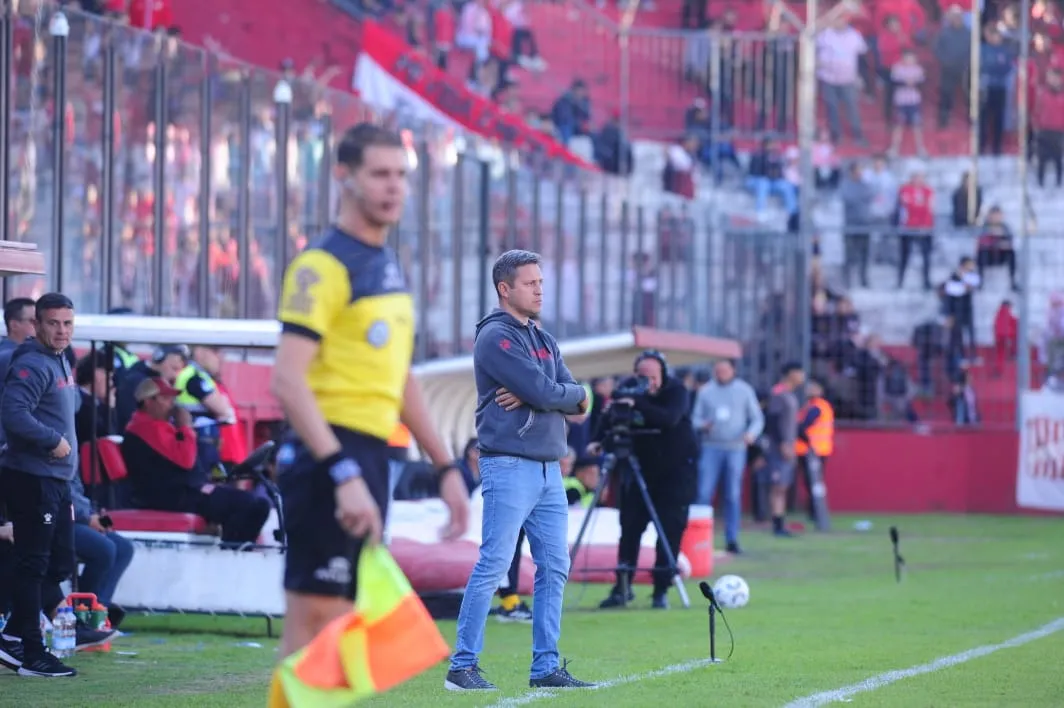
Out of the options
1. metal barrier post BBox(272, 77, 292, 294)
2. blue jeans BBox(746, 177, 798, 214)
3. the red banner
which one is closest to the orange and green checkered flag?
metal barrier post BBox(272, 77, 292, 294)

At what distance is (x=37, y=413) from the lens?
971 centimetres

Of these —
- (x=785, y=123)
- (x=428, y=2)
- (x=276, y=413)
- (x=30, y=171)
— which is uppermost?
(x=428, y=2)

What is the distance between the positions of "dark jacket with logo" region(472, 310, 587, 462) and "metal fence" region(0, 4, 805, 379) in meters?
5.33

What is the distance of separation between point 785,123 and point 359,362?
27.2 metres

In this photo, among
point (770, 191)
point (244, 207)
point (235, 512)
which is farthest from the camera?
point (770, 191)

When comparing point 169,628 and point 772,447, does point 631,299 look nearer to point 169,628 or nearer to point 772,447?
point 772,447

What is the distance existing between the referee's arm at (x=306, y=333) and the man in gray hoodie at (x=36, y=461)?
4.17 metres

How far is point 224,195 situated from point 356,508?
11836 millimetres

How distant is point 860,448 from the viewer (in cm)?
2839

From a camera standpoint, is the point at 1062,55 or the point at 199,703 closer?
the point at 199,703

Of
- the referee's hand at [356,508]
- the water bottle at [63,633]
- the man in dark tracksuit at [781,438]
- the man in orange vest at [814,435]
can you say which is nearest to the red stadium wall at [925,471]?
the man in orange vest at [814,435]

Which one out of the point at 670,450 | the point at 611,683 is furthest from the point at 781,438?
the point at 611,683

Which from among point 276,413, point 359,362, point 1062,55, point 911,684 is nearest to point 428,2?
point 1062,55

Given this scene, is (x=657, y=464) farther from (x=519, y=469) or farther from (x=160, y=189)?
(x=519, y=469)
